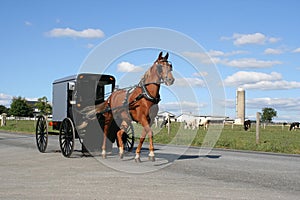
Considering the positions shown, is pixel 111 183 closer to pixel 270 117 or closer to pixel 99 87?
pixel 99 87

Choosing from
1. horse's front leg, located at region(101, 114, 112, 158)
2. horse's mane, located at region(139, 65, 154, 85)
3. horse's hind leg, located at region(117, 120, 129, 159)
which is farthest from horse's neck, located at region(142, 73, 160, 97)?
horse's front leg, located at region(101, 114, 112, 158)

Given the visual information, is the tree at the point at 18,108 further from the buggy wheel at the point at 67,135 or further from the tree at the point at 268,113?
the tree at the point at 268,113

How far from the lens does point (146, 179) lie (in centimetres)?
920

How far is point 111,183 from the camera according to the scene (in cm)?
863

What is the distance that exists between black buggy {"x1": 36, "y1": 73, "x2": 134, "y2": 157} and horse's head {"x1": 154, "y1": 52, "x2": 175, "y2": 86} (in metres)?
2.77

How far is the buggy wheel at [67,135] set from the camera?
1350cm

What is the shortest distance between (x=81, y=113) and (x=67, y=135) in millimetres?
849

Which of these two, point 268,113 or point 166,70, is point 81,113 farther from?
point 268,113

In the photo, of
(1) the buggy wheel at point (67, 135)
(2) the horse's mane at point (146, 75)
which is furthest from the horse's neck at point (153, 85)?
(1) the buggy wheel at point (67, 135)

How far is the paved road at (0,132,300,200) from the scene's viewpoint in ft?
24.6

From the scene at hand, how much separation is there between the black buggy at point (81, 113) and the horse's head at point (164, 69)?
9.10 ft

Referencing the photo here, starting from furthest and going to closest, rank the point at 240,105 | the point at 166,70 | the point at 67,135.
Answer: the point at 240,105 → the point at 67,135 → the point at 166,70

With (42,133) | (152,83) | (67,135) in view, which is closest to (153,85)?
(152,83)

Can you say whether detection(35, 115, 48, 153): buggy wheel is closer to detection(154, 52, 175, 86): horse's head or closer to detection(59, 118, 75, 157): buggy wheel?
detection(59, 118, 75, 157): buggy wheel
